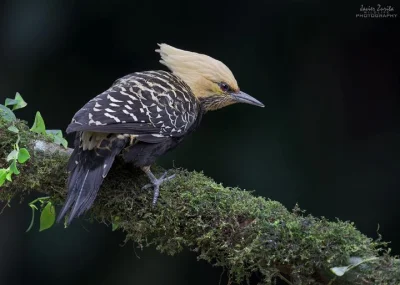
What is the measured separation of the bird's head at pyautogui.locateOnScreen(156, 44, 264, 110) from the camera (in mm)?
3289

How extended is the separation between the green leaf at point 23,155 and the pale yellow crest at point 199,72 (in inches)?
41.6

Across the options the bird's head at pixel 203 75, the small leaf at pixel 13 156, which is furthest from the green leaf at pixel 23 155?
the bird's head at pixel 203 75

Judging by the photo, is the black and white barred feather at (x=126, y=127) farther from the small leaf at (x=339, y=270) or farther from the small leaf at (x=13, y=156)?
the small leaf at (x=339, y=270)

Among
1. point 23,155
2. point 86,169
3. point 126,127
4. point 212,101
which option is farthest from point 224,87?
point 23,155

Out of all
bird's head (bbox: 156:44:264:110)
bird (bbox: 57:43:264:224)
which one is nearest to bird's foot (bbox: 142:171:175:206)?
bird (bbox: 57:43:264:224)

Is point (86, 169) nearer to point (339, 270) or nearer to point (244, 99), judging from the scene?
point (339, 270)

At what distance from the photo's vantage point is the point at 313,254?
83.7 inches

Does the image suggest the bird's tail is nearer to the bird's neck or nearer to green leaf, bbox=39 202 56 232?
green leaf, bbox=39 202 56 232

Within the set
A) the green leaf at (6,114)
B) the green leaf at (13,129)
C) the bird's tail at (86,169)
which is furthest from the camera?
the green leaf at (6,114)

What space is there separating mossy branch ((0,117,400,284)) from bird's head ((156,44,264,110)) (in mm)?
739

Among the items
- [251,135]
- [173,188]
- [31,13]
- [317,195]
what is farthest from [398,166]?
[31,13]

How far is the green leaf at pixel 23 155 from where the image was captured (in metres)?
2.48

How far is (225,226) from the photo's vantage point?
228 cm

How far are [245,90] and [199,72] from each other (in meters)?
1.04
